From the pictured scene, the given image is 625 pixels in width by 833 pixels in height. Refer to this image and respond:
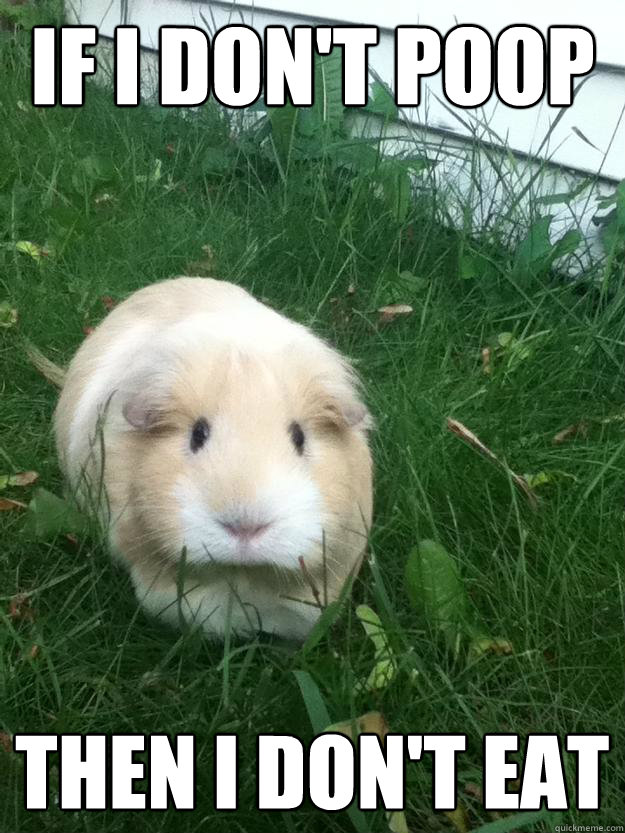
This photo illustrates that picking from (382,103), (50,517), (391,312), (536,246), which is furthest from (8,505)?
(382,103)

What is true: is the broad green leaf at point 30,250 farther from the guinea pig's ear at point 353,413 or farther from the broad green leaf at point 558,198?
the guinea pig's ear at point 353,413

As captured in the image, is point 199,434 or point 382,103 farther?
point 382,103

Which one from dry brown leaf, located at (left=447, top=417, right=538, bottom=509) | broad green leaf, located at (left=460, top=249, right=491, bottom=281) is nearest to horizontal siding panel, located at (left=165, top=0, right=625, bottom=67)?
broad green leaf, located at (left=460, top=249, right=491, bottom=281)

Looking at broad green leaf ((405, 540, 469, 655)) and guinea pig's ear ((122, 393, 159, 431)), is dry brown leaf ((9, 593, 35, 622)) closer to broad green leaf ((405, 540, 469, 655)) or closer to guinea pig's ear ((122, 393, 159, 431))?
guinea pig's ear ((122, 393, 159, 431))

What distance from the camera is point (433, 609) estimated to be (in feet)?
5.75

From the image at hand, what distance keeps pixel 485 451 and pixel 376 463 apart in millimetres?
249

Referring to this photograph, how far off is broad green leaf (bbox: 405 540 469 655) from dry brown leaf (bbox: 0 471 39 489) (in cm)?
96

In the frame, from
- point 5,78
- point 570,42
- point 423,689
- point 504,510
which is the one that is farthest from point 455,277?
point 5,78

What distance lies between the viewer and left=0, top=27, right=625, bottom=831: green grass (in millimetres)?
1576

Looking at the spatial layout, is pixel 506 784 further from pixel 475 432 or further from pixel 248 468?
pixel 475 432

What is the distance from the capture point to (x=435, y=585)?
69.4 inches

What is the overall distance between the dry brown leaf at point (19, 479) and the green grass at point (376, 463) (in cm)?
2

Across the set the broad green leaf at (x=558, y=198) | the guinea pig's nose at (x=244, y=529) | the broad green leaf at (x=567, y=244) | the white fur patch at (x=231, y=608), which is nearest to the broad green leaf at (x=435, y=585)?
the white fur patch at (x=231, y=608)

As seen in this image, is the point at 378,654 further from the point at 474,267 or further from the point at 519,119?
the point at 519,119
